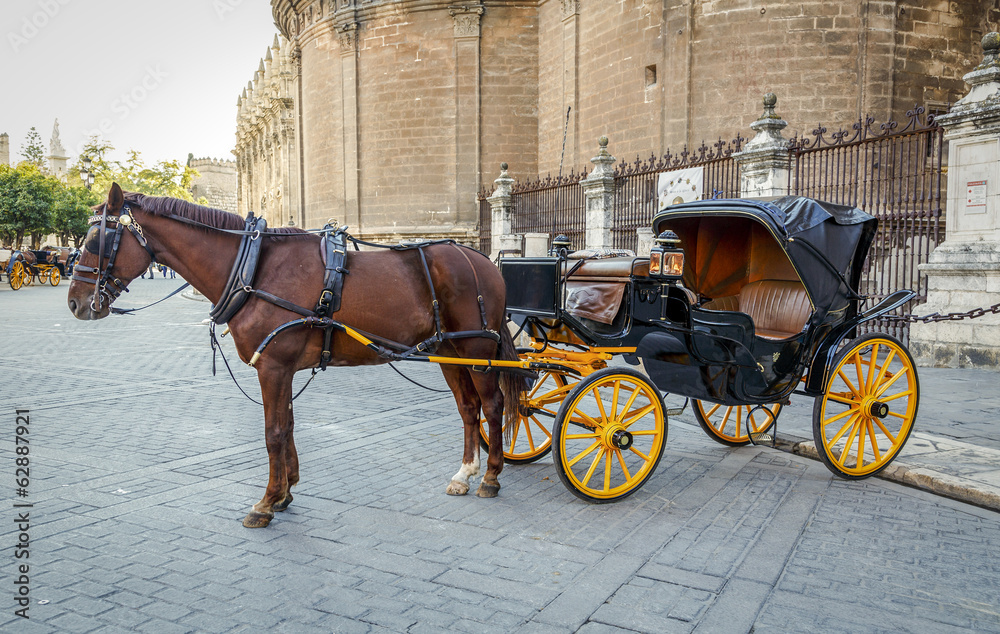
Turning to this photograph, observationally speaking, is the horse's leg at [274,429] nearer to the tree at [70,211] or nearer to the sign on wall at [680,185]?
the sign on wall at [680,185]

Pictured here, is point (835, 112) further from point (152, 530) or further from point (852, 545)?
point (152, 530)

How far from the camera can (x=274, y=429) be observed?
14.2ft

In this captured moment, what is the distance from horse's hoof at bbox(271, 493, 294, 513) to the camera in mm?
4449

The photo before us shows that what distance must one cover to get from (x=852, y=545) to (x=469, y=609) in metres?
2.16

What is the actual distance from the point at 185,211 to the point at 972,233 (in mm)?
9295

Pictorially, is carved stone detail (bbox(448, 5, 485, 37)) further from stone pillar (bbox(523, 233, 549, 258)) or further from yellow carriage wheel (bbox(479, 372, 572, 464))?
yellow carriage wheel (bbox(479, 372, 572, 464))

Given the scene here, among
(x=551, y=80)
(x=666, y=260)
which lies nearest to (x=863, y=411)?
(x=666, y=260)

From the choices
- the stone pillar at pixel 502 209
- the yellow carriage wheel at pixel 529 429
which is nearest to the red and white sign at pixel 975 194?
the yellow carriage wheel at pixel 529 429

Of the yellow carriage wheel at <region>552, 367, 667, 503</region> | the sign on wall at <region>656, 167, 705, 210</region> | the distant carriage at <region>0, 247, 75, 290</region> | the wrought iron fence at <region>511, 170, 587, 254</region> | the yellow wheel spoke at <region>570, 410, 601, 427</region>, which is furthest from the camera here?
the distant carriage at <region>0, 247, 75, 290</region>

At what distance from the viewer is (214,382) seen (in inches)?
368

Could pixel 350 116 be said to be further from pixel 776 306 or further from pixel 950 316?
pixel 950 316

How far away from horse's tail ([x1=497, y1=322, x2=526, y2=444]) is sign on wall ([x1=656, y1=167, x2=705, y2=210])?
9.27 metres

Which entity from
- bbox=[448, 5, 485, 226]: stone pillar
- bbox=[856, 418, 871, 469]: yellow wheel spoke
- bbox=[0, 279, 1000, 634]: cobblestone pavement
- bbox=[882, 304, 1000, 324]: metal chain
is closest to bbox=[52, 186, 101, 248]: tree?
bbox=[448, 5, 485, 226]: stone pillar

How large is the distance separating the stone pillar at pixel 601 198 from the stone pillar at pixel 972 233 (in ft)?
22.2
